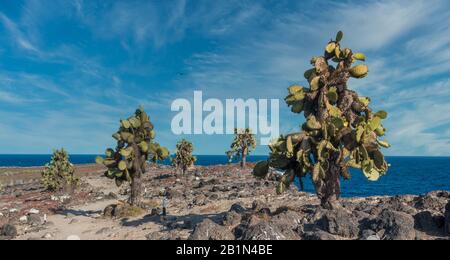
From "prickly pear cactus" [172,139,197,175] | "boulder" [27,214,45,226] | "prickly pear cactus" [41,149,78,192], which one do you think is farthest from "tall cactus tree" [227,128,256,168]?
"boulder" [27,214,45,226]

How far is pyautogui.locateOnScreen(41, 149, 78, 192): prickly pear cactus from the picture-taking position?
4138cm

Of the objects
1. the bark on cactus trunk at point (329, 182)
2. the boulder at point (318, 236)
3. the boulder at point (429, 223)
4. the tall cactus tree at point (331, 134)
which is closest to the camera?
the boulder at point (318, 236)

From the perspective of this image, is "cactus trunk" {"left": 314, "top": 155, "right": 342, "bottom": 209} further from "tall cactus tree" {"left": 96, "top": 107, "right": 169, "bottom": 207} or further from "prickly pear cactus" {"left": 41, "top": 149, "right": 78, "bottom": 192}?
"prickly pear cactus" {"left": 41, "top": 149, "right": 78, "bottom": 192}

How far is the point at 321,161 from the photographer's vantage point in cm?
1705

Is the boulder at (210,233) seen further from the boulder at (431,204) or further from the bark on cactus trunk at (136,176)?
the bark on cactus trunk at (136,176)

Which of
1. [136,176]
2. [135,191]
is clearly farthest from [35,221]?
[136,176]

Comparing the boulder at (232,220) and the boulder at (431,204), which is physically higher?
the boulder at (431,204)

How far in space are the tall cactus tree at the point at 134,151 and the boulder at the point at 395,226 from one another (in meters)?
16.3

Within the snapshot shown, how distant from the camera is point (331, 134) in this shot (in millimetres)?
17297

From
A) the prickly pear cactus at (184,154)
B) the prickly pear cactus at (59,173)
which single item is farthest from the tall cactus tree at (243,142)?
the prickly pear cactus at (59,173)

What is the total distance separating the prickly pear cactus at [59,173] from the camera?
4138 cm

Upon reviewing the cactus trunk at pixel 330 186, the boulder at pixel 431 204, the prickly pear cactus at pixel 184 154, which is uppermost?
the prickly pear cactus at pixel 184 154
